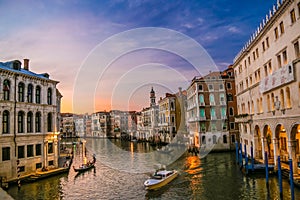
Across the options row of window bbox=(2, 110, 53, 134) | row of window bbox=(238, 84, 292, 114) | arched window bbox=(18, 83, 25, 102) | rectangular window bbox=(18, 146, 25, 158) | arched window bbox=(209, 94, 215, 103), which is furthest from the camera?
arched window bbox=(209, 94, 215, 103)

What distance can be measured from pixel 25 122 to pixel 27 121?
21.2 inches

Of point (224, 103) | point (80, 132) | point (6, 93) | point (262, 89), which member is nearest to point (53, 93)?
point (6, 93)

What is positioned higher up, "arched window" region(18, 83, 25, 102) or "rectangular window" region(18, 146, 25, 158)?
"arched window" region(18, 83, 25, 102)

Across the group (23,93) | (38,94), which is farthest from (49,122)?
(23,93)

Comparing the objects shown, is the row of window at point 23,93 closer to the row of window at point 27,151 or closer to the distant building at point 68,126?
the row of window at point 27,151

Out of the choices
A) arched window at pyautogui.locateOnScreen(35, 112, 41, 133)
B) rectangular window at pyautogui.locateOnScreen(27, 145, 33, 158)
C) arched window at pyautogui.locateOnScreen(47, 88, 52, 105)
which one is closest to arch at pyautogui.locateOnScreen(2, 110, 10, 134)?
rectangular window at pyautogui.locateOnScreen(27, 145, 33, 158)

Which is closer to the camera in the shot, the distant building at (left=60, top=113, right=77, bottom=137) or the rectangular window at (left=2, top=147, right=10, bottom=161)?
the rectangular window at (left=2, top=147, right=10, bottom=161)

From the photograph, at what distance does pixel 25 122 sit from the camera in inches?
906

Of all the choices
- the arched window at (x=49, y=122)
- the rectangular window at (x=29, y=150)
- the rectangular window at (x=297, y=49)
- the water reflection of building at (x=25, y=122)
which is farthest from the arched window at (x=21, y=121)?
the rectangular window at (x=297, y=49)

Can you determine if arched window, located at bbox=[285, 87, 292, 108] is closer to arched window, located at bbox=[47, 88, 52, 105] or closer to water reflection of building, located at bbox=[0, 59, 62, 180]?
water reflection of building, located at bbox=[0, 59, 62, 180]

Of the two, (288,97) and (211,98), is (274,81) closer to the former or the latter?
(288,97)

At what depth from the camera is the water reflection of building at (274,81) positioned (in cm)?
1694

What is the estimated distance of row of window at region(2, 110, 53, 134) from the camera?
21.5 metres

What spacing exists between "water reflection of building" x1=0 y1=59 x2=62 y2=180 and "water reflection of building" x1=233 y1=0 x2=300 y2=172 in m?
19.7
